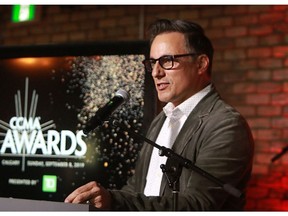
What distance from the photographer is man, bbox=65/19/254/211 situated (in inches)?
67.2

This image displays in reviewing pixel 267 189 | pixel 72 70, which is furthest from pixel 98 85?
pixel 267 189

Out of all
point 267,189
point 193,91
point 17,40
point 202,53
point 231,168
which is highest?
point 17,40

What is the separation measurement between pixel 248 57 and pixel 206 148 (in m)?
1.51

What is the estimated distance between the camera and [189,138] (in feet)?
6.42

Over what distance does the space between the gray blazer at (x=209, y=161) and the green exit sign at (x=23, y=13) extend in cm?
217

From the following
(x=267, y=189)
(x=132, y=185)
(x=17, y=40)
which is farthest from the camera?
(x=17, y=40)

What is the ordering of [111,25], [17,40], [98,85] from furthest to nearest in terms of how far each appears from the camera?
[17,40], [111,25], [98,85]

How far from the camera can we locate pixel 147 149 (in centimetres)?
224

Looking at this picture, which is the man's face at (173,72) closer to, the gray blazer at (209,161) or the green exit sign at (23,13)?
the gray blazer at (209,161)

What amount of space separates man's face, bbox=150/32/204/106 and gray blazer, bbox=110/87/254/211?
101mm

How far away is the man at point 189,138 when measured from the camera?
1.71 meters

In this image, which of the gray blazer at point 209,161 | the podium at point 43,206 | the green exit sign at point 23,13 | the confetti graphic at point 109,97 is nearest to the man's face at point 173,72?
the gray blazer at point 209,161

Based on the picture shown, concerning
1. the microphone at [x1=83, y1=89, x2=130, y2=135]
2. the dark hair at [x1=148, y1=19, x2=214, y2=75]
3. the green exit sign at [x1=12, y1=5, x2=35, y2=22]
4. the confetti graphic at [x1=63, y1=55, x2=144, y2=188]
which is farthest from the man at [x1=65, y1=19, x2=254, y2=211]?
the green exit sign at [x1=12, y1=5, x2=35, y2=22]

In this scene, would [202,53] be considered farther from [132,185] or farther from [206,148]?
[132,185]
